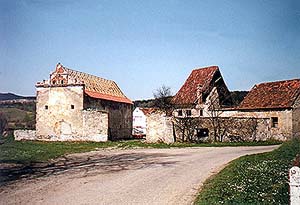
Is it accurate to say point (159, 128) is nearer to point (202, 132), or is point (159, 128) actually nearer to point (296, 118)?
point (202, 132)

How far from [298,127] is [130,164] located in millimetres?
12720

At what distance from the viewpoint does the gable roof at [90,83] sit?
70.5 feet

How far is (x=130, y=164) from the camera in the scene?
9891 millimetres

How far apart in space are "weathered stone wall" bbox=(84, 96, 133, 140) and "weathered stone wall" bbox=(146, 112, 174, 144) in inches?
196

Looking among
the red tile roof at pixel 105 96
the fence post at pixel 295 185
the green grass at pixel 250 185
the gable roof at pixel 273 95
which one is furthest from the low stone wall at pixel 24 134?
the fence post at pixel 295 185

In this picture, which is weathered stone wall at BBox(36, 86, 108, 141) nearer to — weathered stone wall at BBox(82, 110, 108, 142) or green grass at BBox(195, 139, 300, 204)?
weathered stone wall at BBox(82, 110, 108, 142)

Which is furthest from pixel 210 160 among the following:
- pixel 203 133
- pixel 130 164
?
pixel 203 133

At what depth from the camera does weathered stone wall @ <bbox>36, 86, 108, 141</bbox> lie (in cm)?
2044

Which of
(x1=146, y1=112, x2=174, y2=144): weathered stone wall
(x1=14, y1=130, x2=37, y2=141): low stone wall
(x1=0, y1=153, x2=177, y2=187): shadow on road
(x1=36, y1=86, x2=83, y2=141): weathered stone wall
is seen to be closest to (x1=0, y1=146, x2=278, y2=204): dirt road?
(x1=0, y1=153, x2=177, y2=187): shadow on road

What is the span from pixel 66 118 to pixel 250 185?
16337 mm

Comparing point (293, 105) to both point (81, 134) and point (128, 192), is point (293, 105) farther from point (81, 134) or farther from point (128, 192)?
point (128, 192)

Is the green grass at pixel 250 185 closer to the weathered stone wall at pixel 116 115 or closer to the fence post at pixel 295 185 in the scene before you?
the fence post at pixel 295 185

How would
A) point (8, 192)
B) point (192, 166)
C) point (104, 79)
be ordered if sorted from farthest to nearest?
point (104, 79) < point (192, 166) < point (8, 192)

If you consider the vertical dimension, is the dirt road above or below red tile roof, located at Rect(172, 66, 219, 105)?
below
